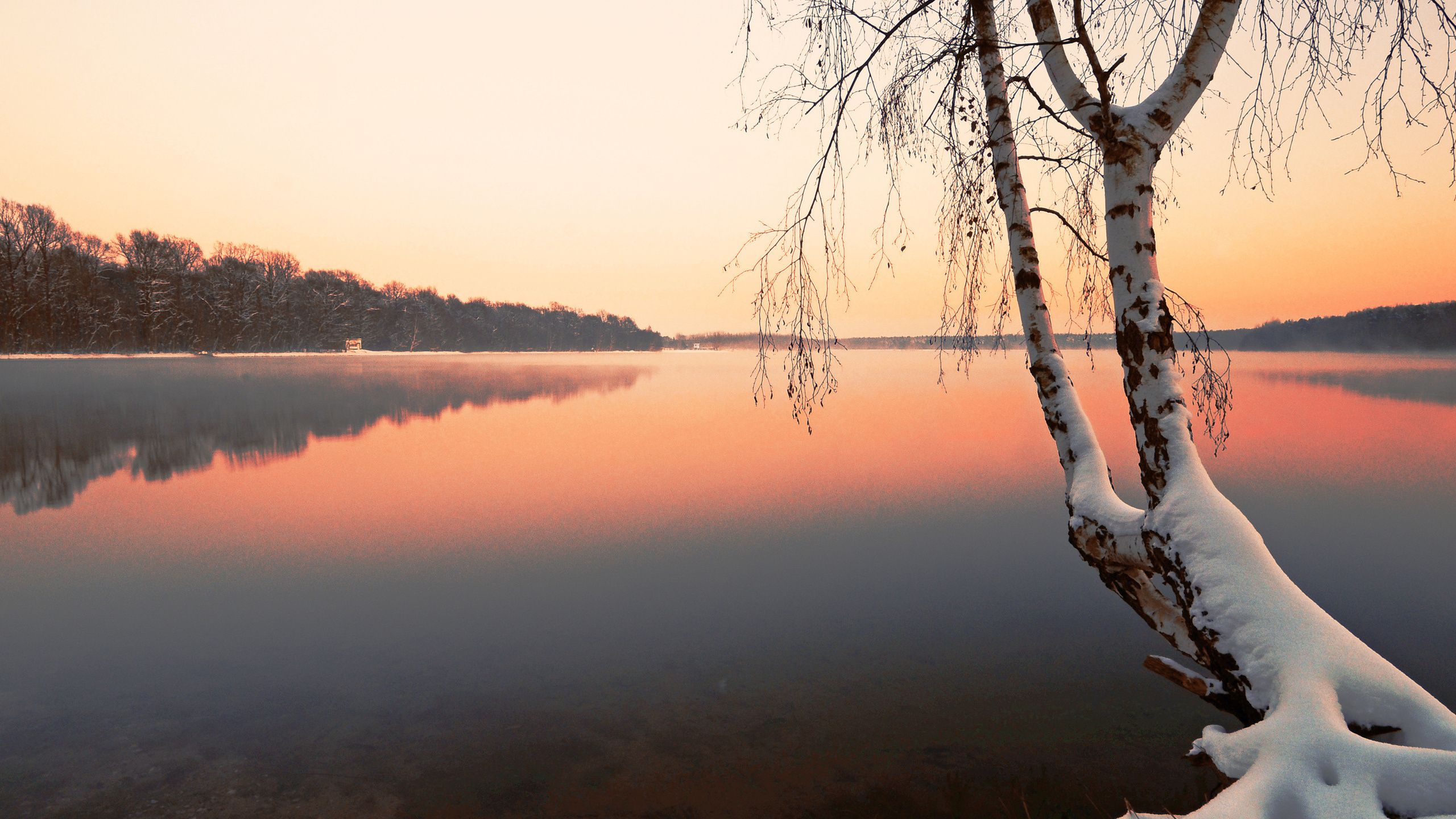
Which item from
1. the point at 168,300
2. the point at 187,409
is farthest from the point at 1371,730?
the point at 168,300

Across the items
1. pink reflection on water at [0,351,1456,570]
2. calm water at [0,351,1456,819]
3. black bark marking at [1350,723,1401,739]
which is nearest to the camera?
black bark marking at [1350,723,1401,739]

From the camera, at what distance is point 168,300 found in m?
73.9

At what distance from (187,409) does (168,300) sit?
60.1 metres

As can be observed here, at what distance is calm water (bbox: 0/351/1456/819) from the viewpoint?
480 centimetres

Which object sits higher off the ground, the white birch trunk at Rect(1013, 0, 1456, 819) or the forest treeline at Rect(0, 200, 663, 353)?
the forest treeline at Rect(0, 200, 663, 353)

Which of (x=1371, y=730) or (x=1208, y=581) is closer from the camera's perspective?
(x=1371, y=730)

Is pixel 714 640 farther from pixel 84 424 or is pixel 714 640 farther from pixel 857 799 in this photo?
pixel 84 424

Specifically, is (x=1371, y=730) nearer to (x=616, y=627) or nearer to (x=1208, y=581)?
(x=1208, y=581)

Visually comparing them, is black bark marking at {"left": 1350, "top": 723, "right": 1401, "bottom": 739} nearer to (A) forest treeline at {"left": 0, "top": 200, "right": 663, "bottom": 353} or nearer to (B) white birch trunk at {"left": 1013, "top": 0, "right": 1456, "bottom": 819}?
(B) white birch trunk at {"left": 1013, "top": 0, "right": 1456, "bottom": 819}

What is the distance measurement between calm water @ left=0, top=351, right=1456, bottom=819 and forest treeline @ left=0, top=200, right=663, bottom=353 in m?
64.5

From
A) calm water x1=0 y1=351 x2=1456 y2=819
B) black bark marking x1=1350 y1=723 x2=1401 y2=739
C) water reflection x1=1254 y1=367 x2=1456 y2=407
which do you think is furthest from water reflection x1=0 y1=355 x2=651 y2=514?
water reflection x1=1254 y1=367 x2=1456 y2=407

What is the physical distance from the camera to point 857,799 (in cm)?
460

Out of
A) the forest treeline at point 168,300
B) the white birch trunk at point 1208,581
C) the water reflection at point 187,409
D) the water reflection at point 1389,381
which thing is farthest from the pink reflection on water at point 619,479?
the forest treeline at point 168,300

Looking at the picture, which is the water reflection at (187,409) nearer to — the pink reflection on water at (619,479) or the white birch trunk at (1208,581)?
the pink reflection on water at (619,479)
